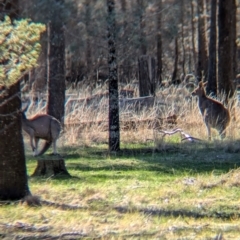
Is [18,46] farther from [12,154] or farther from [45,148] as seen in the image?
[45,148]

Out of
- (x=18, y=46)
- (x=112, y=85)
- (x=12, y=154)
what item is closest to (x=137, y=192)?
(x=12, y=154)

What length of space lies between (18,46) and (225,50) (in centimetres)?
1551

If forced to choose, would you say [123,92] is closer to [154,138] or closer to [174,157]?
[154,138]

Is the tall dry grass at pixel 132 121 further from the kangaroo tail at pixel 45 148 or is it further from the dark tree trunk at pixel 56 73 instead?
the kangaroo tail at pixel 45 148

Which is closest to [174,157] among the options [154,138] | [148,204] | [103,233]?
[154,138]

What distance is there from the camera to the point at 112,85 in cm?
1545

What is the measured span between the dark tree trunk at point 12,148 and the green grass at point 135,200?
33cm

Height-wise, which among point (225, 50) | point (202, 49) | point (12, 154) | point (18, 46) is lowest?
point (12, 154)

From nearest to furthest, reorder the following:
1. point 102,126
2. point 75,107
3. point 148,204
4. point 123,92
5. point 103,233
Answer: point 103,233 → point 148,204 → point 102,126 → point 75,107 → point 123,92

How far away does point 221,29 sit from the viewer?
73.6ft

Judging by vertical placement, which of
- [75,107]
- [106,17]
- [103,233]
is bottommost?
[103,233]

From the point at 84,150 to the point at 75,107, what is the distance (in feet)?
13.3

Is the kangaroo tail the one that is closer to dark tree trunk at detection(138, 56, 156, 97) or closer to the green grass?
the green grass

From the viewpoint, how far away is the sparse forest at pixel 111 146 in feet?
27.7
